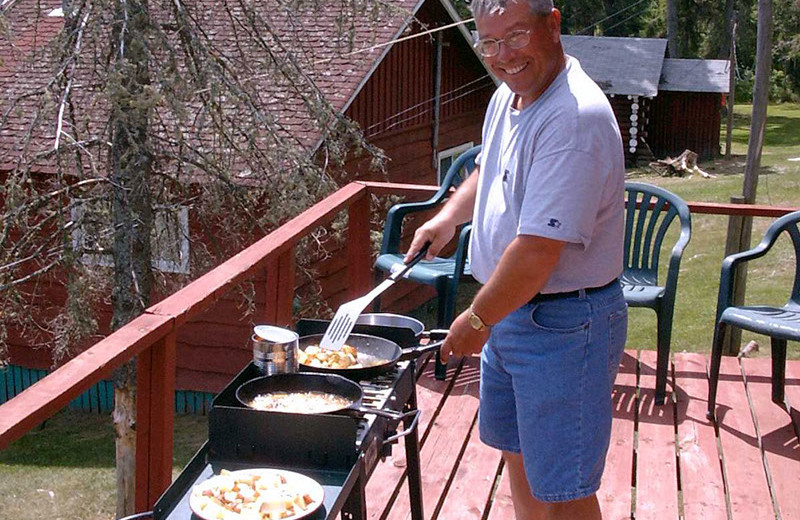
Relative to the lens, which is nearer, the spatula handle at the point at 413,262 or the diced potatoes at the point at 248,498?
the diced potatoes at the point at 248,498

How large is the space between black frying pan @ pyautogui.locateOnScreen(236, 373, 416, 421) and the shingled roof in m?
4.61

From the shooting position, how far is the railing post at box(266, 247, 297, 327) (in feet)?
11.7

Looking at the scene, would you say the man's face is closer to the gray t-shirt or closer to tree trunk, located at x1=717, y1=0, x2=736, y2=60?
the gray t-shirt

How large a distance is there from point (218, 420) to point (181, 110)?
4548 mm

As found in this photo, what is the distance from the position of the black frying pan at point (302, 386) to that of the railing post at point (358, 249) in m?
2.18

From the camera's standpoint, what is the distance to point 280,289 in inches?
142

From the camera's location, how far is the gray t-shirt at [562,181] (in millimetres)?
1959

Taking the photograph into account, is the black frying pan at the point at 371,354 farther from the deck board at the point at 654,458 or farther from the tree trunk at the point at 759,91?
the tree trunk at the point at 759,91

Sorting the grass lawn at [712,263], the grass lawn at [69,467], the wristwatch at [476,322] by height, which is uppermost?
the wristwatch at [476,322]

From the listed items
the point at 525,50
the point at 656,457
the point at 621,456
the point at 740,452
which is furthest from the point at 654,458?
the point at 525,50

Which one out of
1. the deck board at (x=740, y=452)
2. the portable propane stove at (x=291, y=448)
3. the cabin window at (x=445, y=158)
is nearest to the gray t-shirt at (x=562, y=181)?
the portable propane stove at (x=291, y=448)

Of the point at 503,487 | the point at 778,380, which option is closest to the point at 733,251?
the point at 778,380

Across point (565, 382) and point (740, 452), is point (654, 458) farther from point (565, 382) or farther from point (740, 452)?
point (565, 382)

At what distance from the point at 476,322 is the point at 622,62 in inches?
1025
